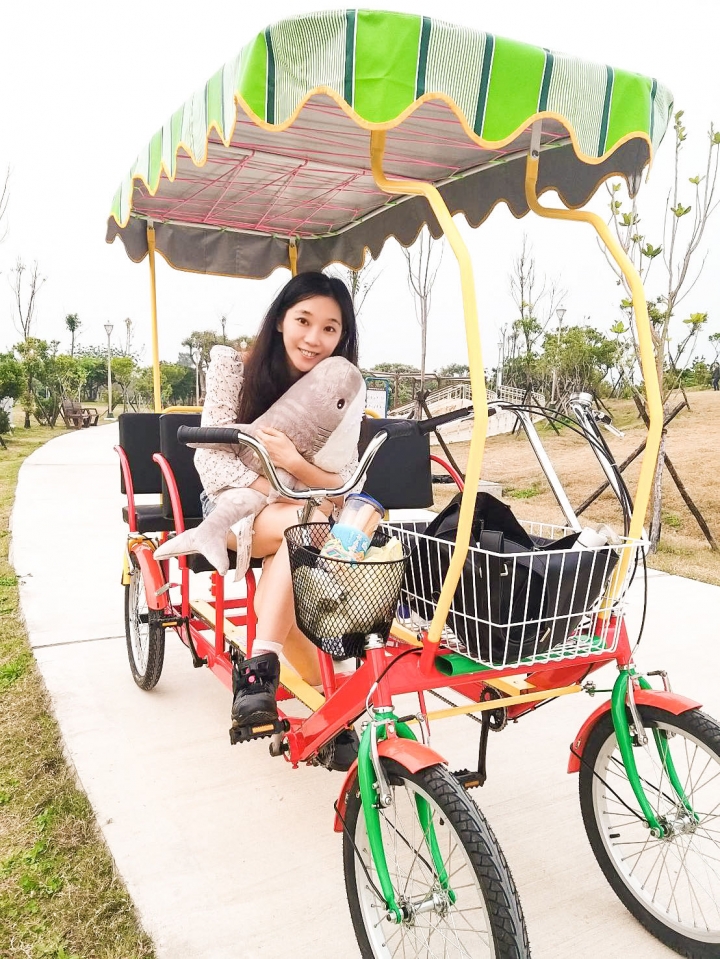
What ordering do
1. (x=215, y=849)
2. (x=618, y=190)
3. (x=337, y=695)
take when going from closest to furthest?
1. (x=337, y=695)
2. (x=215, y=849)
3. (x=618, y=190)

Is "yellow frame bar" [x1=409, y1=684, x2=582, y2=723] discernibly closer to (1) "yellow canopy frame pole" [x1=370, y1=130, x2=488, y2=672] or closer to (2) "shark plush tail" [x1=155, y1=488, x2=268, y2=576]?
(1) "yellow canopy frame pole" [x1=370, y1=130, x2=488, y2=672]

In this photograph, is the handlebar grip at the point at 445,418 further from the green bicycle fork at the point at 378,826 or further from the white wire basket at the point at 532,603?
the green bicycle fork at the point at 378,826

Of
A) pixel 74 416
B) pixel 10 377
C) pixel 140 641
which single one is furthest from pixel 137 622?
pixel 74 416

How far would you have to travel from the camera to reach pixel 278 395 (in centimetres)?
270

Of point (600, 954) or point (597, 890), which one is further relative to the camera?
point (597, 890)

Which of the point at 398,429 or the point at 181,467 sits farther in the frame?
the point at 181,467

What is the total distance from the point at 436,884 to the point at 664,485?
8.06 meters

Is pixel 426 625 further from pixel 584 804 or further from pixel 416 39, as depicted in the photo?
pixel 416 39

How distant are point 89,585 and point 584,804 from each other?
3722mm

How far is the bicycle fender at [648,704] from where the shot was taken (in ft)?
5.46

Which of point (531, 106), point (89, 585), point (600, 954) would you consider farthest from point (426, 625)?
point (89, 585)

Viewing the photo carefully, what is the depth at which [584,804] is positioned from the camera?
1.91 metres

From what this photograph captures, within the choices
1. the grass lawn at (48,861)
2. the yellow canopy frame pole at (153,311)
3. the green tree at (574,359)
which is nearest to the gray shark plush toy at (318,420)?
the grass lawn at (48,861)

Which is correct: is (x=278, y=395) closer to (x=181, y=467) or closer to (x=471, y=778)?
(x=181, y=467)
